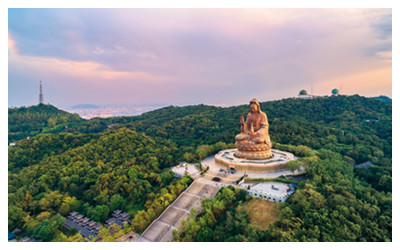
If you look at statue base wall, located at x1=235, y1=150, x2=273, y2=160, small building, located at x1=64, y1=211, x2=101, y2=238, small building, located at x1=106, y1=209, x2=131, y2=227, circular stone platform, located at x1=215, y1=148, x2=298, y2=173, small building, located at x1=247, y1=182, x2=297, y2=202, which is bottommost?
small building, located at x1=64, y1=211, x2=101, y2=238

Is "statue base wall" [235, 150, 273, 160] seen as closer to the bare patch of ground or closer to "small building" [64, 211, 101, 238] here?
the bare patch of ground

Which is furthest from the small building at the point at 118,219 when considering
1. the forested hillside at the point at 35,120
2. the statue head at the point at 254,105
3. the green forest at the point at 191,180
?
the forested hillside at the point at 35,120

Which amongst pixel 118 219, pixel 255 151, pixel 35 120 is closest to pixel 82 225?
pixel 118 219

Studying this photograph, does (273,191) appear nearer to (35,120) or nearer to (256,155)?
(256,155)

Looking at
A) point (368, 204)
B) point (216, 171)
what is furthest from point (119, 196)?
point (368, 204)

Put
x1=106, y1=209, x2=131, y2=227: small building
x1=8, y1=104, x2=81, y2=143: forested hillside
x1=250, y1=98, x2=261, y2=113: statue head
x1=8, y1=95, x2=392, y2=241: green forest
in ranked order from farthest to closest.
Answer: x1=8, y1=104, x2=81, y2=143: forested hillside < x1=250, y1=98, x2=261, y2=113: statue head < x1=106, y1=209, x2=131, y2=227: small building < x1=8, y1=95, x2=392, y2=241: green forest

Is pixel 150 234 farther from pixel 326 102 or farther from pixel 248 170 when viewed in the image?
pixel 326 102

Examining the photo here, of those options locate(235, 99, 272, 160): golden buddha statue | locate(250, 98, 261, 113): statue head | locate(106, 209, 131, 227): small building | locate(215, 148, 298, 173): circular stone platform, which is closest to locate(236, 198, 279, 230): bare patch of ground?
locate(215, 148, 298, 173): circular stone platform
